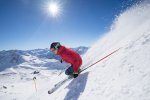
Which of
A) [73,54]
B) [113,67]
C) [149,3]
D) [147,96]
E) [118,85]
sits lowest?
[147,96]

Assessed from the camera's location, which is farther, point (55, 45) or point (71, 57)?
point (55, 45)

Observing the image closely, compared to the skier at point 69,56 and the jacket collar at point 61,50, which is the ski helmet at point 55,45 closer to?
the skier at point 69,56

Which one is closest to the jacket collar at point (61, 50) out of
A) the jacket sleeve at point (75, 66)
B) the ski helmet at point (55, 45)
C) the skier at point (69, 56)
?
the skier at point (69, 56)

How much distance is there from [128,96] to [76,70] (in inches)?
231

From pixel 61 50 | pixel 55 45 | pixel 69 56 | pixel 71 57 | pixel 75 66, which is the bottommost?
pixel 75 66

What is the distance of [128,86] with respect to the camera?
21.5 ft

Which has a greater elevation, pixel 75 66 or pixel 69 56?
pixel 69 56

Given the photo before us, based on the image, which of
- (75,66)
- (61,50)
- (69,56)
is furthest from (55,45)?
(75,66)

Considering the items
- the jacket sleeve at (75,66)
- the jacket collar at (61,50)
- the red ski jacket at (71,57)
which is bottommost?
the jacket sleeve at (75,66)

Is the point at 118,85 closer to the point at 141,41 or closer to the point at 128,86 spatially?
the point at 128,86

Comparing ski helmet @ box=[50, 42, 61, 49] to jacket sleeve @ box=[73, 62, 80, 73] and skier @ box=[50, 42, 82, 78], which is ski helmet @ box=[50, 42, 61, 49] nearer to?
skier @ box=[50, 42, 82, 78]

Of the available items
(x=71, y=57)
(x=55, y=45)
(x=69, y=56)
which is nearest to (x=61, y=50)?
(x=55, y=45)

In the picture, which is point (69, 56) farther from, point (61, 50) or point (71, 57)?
point (61, 50)

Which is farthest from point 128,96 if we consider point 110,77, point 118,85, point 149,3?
point 149,3
